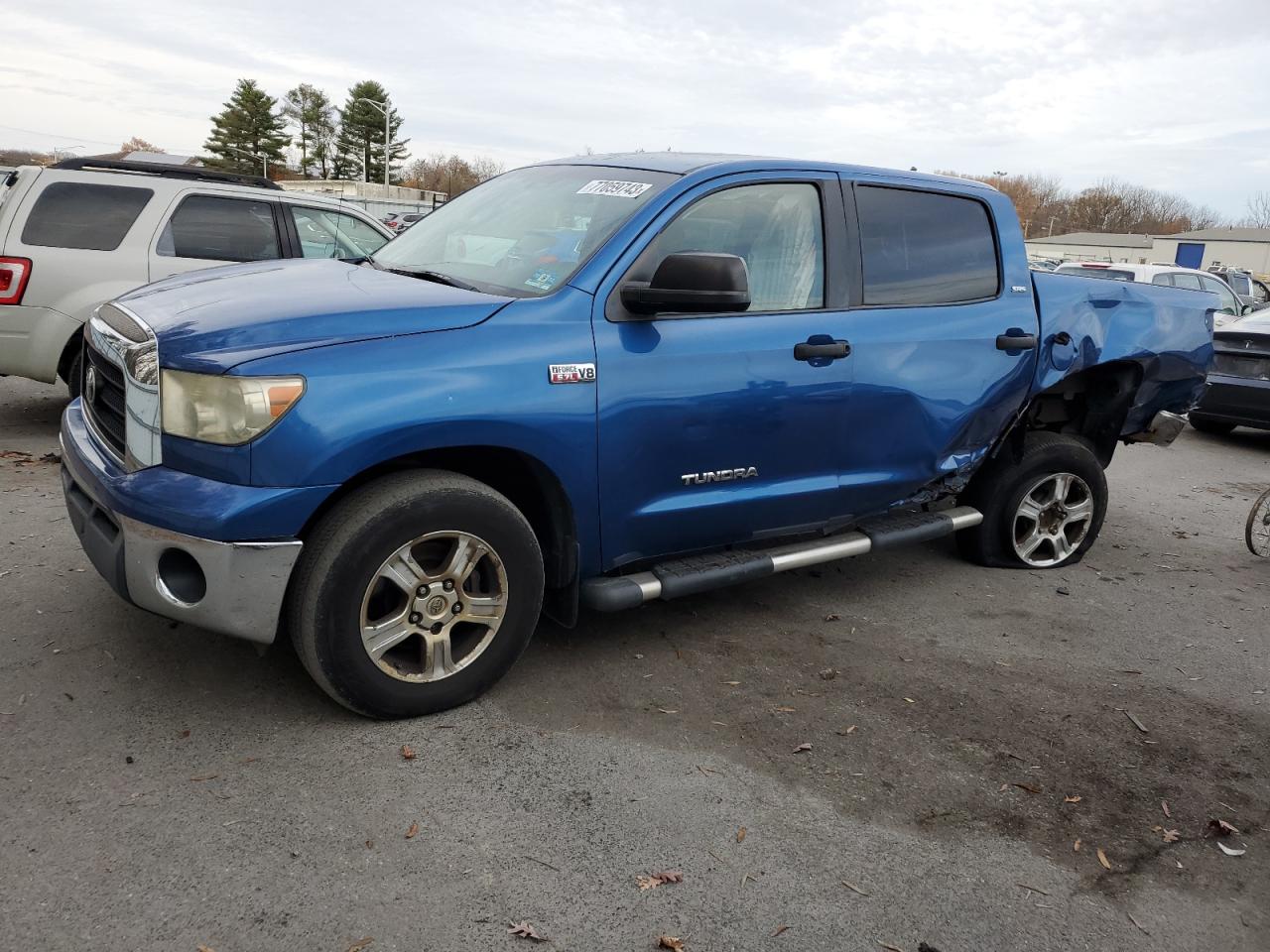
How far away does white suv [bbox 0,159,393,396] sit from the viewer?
6.77 metres

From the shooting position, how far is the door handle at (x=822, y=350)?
159 inches

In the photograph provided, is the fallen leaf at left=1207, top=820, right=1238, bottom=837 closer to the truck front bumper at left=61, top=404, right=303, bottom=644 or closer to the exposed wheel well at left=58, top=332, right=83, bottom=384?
the truck front bumper at left=61, top=404, right=303, bottom=644

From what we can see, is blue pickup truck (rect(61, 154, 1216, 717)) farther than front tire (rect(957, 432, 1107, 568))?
No

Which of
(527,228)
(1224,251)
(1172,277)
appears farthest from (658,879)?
(1224,251)

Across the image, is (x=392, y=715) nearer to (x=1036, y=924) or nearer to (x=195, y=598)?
(x=195, y=598)

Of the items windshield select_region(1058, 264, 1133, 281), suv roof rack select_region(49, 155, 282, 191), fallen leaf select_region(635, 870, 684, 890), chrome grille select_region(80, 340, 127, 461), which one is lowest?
fallen leaf select_region(635, 870, 684, 890)

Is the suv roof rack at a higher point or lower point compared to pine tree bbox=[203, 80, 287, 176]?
lower

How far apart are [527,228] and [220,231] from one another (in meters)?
→ 4.50

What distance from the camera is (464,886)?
2672mm

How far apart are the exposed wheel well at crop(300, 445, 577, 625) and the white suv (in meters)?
3.36

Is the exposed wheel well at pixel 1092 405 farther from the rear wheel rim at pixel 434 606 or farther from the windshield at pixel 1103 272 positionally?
the windshield at pixel 1103 272

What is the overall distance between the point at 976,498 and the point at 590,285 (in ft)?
9.32

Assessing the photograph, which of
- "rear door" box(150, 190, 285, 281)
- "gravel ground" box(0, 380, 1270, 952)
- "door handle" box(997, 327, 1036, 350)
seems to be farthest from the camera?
"rear door" box(150, 190, 285, 281)

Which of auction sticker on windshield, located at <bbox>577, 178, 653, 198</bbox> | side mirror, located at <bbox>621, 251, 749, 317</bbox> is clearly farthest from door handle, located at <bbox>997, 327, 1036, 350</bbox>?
auction sticker on windshield, located at <bbox>577, 178, 653, 198</bbox>
